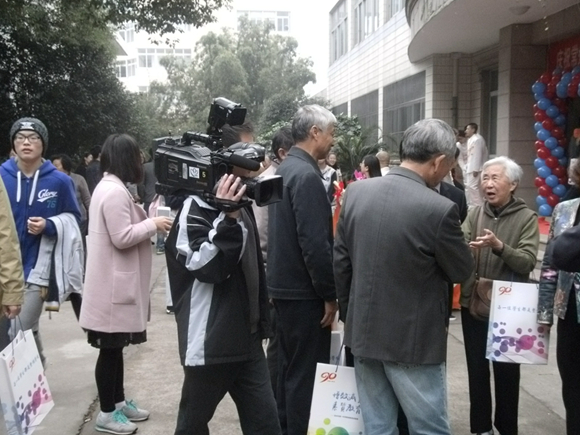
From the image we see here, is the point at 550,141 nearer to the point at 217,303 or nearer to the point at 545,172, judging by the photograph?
the point at 545,172

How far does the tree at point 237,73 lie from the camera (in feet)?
158

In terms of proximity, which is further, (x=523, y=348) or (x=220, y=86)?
(x=220, y=86)

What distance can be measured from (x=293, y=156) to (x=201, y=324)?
1297mm

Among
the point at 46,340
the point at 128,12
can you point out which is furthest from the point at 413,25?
the point at 46,340

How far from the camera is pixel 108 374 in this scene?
4223mm

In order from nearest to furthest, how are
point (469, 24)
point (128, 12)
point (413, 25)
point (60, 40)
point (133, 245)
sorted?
point (133, 245) → point (469, 24) → point (413, 25) → point (128, 12) → point (60, 40)

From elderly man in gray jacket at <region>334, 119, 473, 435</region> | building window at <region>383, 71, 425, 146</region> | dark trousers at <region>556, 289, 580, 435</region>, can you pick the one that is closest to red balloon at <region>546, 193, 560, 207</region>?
building window at <region>383, 71, 425, 146</region>

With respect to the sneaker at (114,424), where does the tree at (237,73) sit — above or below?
above

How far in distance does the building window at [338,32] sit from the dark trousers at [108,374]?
87.3 ft

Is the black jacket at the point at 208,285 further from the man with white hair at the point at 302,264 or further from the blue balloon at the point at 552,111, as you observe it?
the blue balloon at the point at 552,111

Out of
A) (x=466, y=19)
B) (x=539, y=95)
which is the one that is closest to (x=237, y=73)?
(x=466, y=19)

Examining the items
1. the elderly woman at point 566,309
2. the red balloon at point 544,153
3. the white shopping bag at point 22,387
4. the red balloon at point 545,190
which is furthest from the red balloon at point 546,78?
the white shopping bag at point 22,387

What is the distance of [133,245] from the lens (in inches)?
161

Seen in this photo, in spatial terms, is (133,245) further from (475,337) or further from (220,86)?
(220,86)
